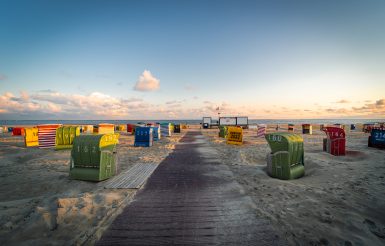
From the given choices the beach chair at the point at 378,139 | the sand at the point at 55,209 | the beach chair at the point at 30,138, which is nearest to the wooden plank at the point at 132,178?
the sand at the point at 55,209

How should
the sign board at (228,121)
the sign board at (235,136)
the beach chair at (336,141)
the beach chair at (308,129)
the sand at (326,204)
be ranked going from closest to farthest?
the sand at (326,204), the beach chair at (336,141), the sign board at (235,136), the beach chair at (308,129), the sign board at (228,121)

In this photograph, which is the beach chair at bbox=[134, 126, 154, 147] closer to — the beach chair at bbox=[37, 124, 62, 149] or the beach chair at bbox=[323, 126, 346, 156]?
the beach chair at bbox=[37, 124, 62, 149]

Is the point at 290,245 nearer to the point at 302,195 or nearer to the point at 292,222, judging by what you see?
the point at 292,222

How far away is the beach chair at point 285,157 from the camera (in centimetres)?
782

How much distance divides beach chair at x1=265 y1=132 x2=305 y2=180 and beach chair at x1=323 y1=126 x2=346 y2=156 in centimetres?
641

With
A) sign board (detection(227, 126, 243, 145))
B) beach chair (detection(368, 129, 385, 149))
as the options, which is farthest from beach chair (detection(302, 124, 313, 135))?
sign board (detection(227, 126, 243, 145))

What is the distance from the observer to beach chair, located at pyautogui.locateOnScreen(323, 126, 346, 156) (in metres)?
12.6

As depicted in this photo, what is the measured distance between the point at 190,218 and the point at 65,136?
15826 millimetres

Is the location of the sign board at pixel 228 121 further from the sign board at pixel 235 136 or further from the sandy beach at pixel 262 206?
the sandy beach at pixel 262 206

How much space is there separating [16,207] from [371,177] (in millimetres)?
12747

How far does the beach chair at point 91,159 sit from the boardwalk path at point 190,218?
7.33 ft

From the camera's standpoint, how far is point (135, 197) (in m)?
5.78

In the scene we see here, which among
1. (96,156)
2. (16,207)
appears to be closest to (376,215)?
(96,156)

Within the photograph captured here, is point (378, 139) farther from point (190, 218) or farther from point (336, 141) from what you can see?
point (190, 218)
